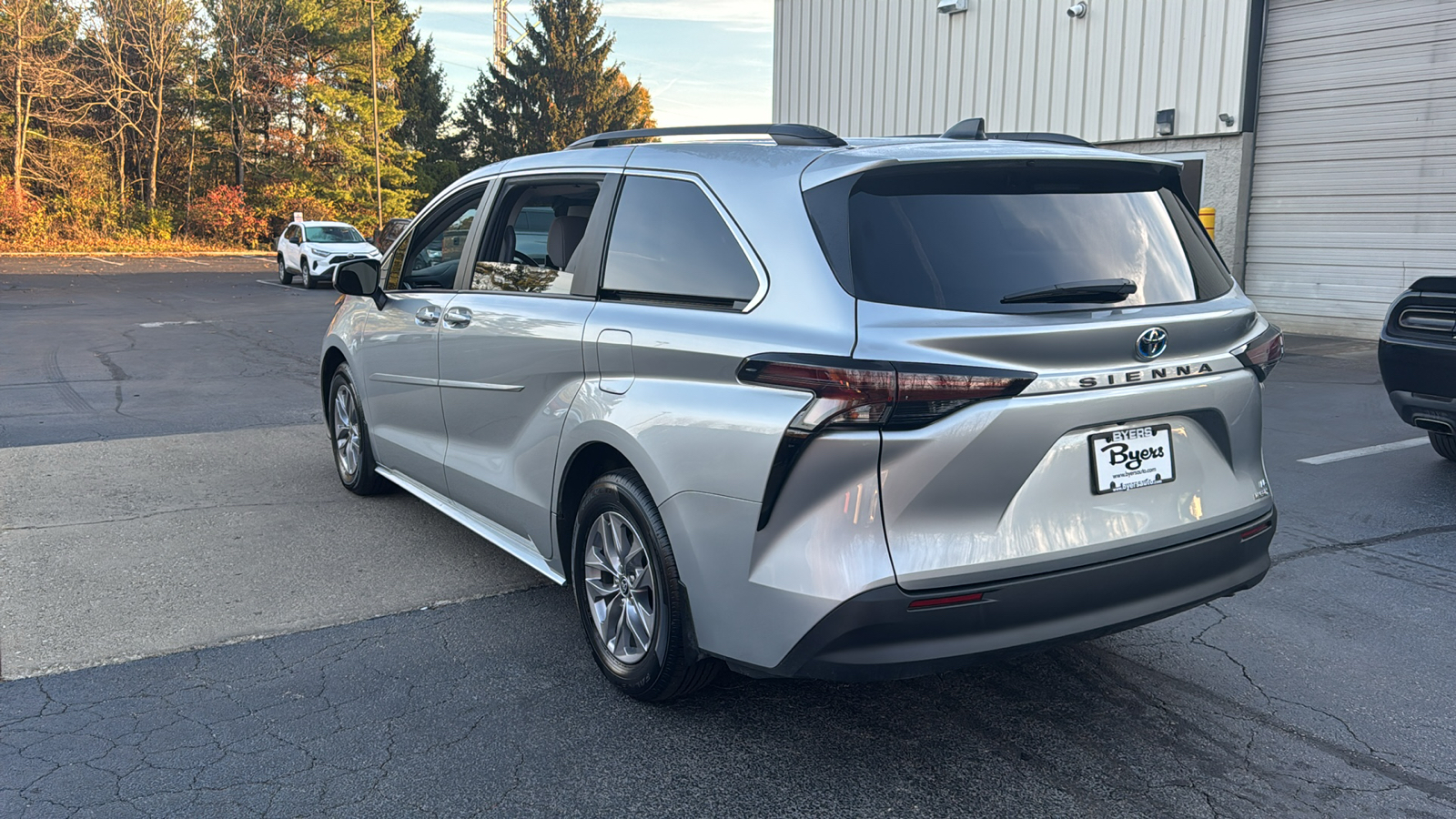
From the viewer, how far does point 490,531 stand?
14.6 ft

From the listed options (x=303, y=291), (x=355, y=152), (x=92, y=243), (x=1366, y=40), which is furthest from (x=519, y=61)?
(x=1366, y=40)

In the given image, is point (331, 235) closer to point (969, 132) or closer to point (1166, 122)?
point (1166, 122)

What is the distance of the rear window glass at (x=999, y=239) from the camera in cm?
286

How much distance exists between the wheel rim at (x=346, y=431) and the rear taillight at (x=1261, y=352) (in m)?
4.38

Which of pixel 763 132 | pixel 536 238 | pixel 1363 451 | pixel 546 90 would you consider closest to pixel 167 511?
pixel 536 238

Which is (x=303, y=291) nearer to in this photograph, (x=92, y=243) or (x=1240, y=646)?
(x=92, y=243)

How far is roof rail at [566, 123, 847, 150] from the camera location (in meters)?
3.31

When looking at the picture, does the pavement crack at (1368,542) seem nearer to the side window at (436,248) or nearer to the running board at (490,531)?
the running board at (490,531)

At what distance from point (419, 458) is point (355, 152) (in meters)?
45.4

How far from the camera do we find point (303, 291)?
2483 centimetres

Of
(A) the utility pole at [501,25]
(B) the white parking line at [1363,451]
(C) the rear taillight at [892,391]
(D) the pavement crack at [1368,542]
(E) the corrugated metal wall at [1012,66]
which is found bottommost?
(D) the pavement crack at [1368,542]

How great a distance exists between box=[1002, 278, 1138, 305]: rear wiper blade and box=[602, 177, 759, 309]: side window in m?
0.73

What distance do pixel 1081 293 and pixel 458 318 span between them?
2.62 meters

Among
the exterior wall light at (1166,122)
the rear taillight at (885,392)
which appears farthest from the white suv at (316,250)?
the rear taillight at (885,392)
